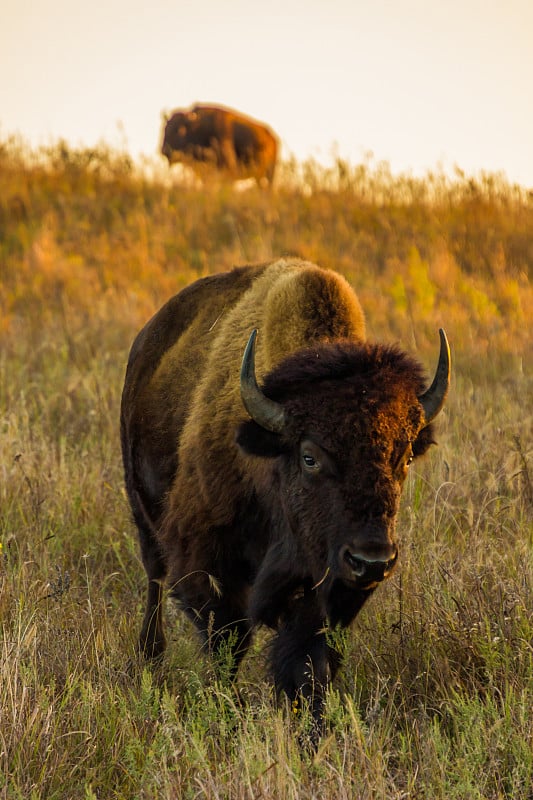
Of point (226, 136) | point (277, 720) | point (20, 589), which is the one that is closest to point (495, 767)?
point (277, 720)

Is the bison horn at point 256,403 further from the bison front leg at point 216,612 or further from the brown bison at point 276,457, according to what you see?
the bison front leg at point 216,612

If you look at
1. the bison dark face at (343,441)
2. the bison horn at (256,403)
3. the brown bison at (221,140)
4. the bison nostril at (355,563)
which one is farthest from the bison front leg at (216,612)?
the brown bison at (221,140)

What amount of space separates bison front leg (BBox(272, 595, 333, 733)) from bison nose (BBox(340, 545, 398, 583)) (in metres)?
0.66

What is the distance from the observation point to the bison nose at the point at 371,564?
310 centimetres

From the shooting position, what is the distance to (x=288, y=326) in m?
4.14

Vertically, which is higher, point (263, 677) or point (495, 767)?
point (495, 767)

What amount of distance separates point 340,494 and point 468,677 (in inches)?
42.2

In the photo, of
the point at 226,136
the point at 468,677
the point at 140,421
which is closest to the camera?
the point at 468,677

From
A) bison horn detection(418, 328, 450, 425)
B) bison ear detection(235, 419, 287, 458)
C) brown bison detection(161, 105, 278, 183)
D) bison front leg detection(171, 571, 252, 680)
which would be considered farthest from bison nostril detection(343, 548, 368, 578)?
brown bison detection(161, 105, 278, 183)

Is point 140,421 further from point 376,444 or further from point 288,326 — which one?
point 376,444

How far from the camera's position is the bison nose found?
3098 millimetres

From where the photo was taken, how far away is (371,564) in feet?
10.2

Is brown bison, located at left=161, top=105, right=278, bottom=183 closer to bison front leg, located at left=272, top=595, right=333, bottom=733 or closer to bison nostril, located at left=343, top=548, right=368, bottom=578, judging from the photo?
bison front leg, located at left=272, top=595, right=333, bottom=733

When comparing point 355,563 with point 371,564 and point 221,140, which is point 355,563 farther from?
point 221,140
